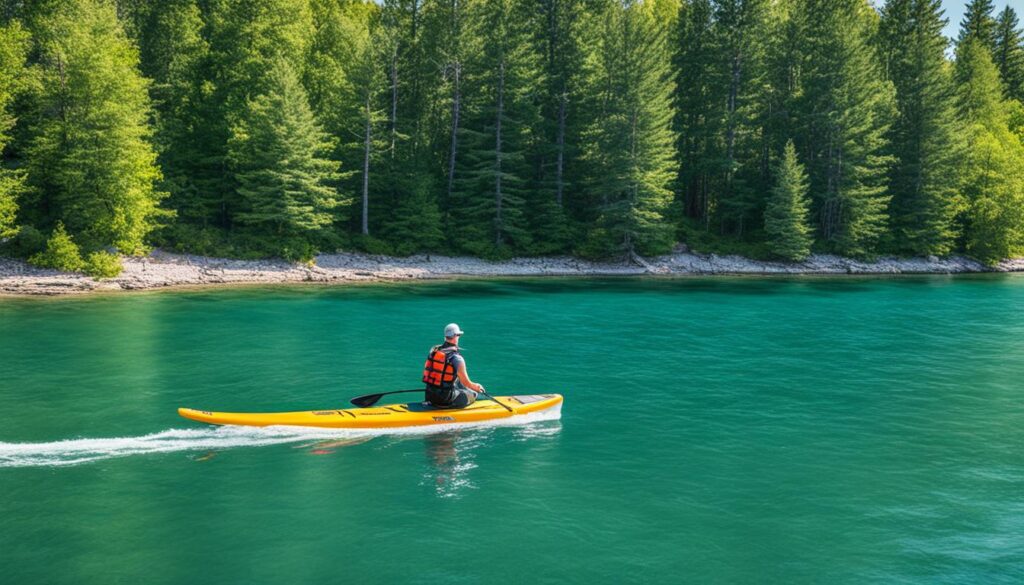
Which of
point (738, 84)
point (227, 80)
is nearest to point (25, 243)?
point (227, 80)

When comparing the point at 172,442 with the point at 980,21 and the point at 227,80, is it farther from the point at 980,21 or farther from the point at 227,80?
the point at 980,21

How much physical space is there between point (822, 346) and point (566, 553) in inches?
733

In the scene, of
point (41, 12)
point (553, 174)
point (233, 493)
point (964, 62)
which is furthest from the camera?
point (964, 62)

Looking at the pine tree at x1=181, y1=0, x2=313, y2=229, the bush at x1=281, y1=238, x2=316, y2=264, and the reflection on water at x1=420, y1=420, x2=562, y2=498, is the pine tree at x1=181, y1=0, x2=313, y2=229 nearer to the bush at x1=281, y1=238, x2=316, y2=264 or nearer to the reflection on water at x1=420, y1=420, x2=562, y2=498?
the bush at x1=281, y1=238, x2=316, y2=264

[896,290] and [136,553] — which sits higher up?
[896,290]

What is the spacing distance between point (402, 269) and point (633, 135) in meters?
19.1

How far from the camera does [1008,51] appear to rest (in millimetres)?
74688

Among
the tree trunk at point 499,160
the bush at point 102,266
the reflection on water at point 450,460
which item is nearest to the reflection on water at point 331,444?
the reflection on water at point 450,460

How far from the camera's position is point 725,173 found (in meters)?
57.2

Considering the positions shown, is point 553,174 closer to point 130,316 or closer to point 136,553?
point 130,316

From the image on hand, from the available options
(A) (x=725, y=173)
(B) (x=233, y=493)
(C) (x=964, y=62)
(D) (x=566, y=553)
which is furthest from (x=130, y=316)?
(C) (x=964, y=62)

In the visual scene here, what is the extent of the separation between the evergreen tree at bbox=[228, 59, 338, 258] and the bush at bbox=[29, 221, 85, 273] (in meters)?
9.46

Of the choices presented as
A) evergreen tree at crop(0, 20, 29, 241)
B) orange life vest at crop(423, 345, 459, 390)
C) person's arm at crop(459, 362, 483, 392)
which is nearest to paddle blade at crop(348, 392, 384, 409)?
orange life vest at crop(423, 345, 459, 390)

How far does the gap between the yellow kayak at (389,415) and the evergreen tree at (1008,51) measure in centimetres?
8231
